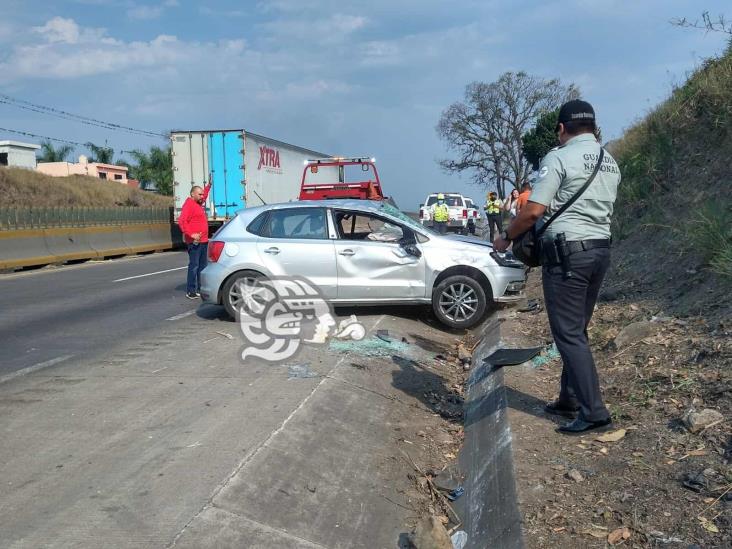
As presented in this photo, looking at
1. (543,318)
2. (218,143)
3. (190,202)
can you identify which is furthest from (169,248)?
(543,318)

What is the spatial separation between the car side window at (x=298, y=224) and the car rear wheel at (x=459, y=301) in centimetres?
172

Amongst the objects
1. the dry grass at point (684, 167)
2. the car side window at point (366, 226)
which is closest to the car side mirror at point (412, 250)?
the car side window at point (366, 226)

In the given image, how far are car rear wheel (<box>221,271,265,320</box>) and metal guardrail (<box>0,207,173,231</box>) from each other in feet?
35.5

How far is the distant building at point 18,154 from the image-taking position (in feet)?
153

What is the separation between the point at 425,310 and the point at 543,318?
2.03 meters

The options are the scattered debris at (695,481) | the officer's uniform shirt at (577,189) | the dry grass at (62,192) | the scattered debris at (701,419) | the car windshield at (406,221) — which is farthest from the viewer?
the dry grass at (62,192)

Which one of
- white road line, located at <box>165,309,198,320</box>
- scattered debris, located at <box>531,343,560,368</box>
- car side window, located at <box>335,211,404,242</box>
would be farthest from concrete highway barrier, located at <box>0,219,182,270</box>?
scattered debris, located at <box>531,343,560,368</box>

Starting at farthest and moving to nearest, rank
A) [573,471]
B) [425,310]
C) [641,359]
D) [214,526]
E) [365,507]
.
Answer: [425,310] < [641,359] < [365,507] < [573,471] < [214,526]

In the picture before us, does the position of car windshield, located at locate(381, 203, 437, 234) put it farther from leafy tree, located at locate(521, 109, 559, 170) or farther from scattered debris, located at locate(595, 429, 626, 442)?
leafy tree, located at locate(521, 109, 559, 170)

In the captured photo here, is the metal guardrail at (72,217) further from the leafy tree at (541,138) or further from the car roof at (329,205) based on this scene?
the leafy tree at (541,138)

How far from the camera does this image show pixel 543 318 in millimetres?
8508

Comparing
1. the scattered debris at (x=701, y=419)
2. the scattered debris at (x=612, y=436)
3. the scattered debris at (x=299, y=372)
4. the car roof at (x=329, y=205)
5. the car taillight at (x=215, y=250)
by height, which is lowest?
the scattered debris at (x=299, y=372)

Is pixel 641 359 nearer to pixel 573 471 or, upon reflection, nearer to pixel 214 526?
pixel 573 471

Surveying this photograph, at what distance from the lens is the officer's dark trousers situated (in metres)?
4.44
